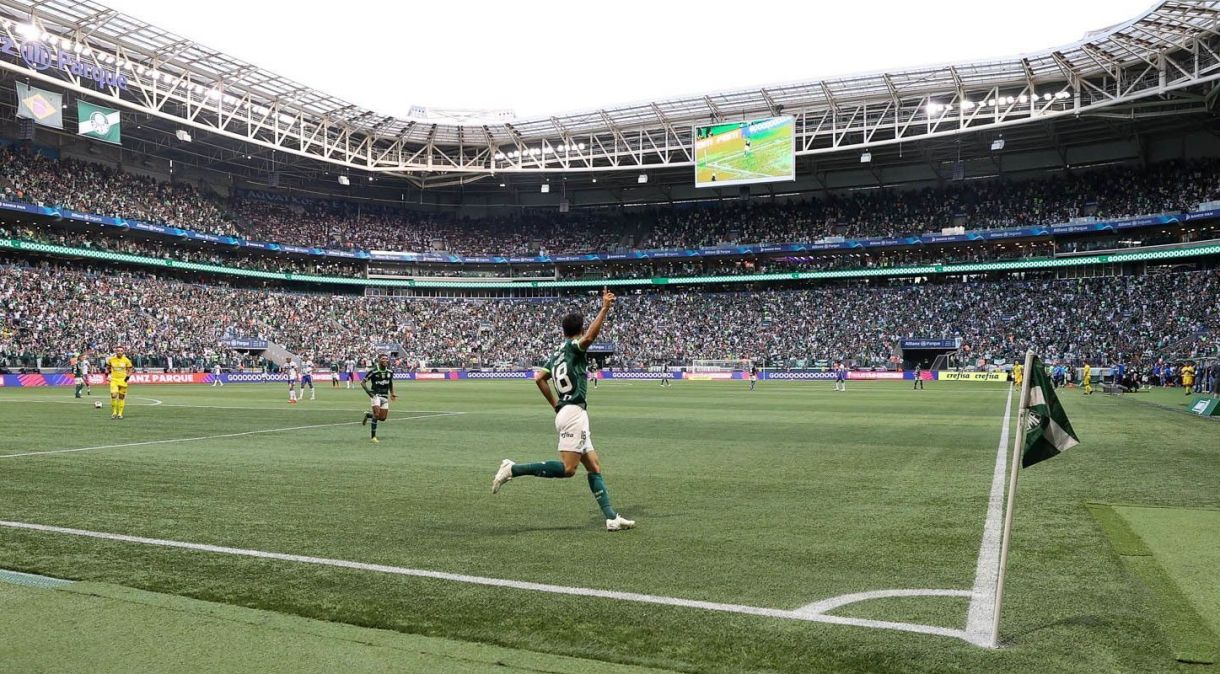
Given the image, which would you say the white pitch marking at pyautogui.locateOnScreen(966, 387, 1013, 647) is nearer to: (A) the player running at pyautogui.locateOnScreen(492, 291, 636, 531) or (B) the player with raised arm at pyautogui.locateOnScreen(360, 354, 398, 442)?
(A) the player running at pyautogui.locateOnScreen(492, 291, 636, 531)

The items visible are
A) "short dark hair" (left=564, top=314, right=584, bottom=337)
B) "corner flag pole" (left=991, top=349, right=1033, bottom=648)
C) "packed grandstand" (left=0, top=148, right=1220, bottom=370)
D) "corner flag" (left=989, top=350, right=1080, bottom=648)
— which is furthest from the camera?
"packed grandstand" (left=0, top=148, right=1220, bottom=370)

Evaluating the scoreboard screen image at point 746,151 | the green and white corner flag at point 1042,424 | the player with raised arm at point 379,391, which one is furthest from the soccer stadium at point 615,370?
the player with raised arm at point 379,391

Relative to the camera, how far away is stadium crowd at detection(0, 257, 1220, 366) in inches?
2138

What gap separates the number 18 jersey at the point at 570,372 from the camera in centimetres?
783

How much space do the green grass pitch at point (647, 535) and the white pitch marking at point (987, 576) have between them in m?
0.10

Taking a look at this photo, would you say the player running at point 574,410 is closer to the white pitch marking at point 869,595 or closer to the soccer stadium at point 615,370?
the soccer stadium at point 615,370

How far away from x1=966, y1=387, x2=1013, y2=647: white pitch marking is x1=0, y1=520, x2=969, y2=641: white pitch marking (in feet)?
0.42

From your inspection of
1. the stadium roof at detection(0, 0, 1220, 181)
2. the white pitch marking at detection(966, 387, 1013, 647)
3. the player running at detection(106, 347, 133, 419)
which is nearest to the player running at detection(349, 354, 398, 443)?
the player running at detection(106, 347, 133, 419)

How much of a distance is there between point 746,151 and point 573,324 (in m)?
48.3

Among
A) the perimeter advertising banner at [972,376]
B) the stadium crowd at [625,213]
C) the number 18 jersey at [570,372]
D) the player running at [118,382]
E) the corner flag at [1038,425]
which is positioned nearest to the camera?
the corner flag at [1038,425]

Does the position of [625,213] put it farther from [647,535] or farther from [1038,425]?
[1038,425]

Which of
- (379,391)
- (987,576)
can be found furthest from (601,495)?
(379,391)

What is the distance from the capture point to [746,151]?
5328cm

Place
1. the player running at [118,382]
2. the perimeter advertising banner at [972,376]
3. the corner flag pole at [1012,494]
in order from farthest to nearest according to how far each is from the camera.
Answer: the perimeter advertising banner at [972,376], the player running at [118,382], the corner flag pole at [1012,494]
